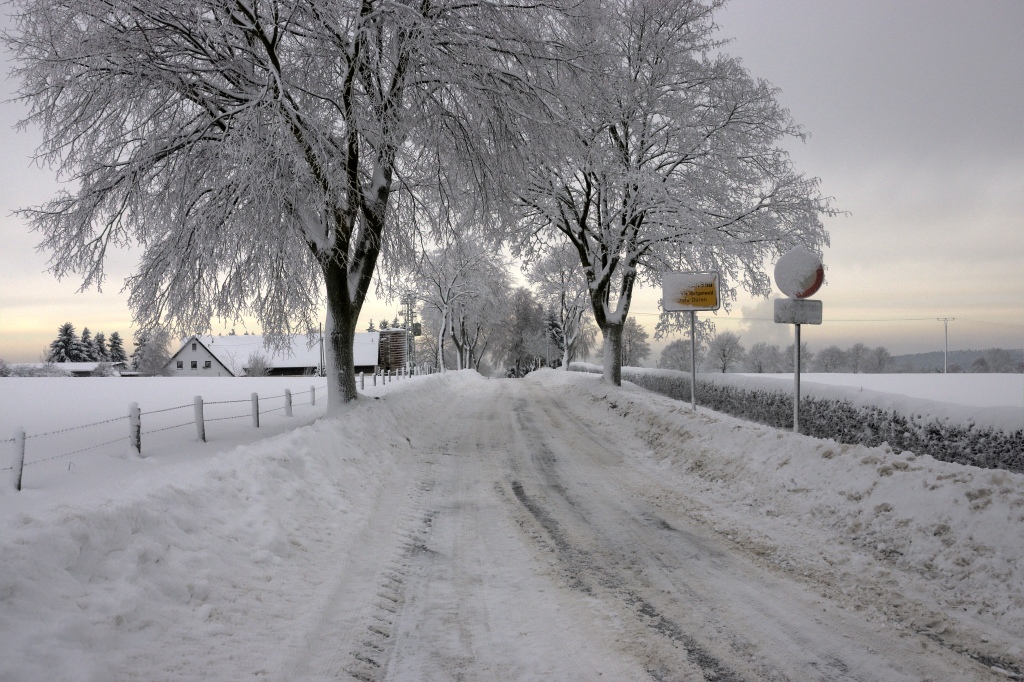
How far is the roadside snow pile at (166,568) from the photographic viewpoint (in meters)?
2.96

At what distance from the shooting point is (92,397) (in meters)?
23.6

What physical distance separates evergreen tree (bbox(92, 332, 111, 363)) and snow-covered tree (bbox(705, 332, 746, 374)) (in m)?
94.6

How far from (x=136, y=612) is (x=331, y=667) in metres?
1.30

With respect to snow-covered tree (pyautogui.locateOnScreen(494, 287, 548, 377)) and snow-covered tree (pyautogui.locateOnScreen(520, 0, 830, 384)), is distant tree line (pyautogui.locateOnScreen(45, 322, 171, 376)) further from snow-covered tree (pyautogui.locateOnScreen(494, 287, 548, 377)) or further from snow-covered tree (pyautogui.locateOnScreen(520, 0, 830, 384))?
snow-covered tree (pyautogui.locateOnScreen(520, 0, 830, 384))

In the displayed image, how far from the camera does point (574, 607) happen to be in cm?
378

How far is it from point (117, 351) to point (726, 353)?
330 feet

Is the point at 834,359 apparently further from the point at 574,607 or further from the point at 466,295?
the point at 574,607

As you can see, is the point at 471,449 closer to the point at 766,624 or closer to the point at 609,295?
the point at 766,624

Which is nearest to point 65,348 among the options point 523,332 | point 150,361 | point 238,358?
point 150,361

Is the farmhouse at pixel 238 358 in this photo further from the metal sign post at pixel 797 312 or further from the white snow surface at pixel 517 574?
the white snow surface at pixel 517 574

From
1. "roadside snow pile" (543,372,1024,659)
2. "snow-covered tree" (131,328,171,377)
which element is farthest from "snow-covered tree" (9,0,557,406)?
"snow-covered tree" (131,328,171,377)

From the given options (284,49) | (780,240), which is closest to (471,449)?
(284,49)

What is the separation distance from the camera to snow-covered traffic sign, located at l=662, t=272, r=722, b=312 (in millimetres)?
14734

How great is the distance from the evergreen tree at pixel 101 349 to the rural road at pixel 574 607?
4082 inches
